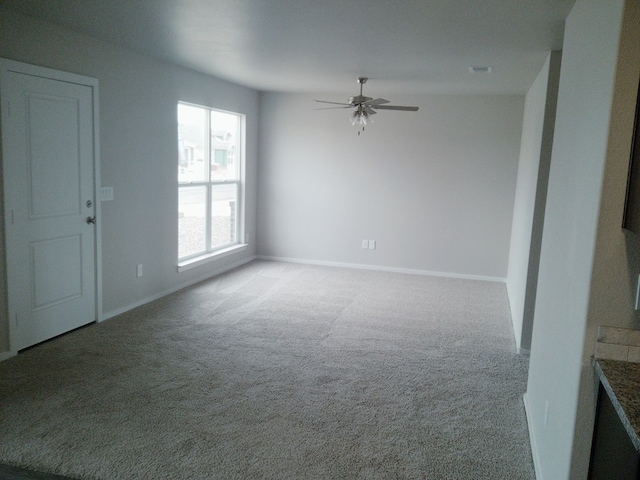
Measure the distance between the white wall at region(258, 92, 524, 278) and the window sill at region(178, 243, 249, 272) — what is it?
2.10 feet

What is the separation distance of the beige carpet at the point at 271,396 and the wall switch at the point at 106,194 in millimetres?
1103

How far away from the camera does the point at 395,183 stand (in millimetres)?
7082

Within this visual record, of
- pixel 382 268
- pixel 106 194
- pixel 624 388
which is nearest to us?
pixel 624 388

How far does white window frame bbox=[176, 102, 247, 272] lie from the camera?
19.8 ft

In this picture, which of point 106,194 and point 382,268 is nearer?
point 106,194

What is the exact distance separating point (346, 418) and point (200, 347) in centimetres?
153

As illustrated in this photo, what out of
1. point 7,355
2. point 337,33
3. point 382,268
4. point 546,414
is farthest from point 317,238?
point 546,414

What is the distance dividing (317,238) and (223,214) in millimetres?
1425

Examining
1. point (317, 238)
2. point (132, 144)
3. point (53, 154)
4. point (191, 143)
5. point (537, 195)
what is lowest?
point (317, 238)

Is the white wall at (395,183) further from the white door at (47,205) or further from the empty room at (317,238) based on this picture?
the white door at (47,205)

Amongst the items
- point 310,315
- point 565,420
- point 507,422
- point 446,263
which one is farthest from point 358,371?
point 446,263

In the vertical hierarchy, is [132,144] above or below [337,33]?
below

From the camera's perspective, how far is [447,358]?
410 centimetres

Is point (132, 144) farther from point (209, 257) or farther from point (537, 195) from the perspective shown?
point (537, 195)
